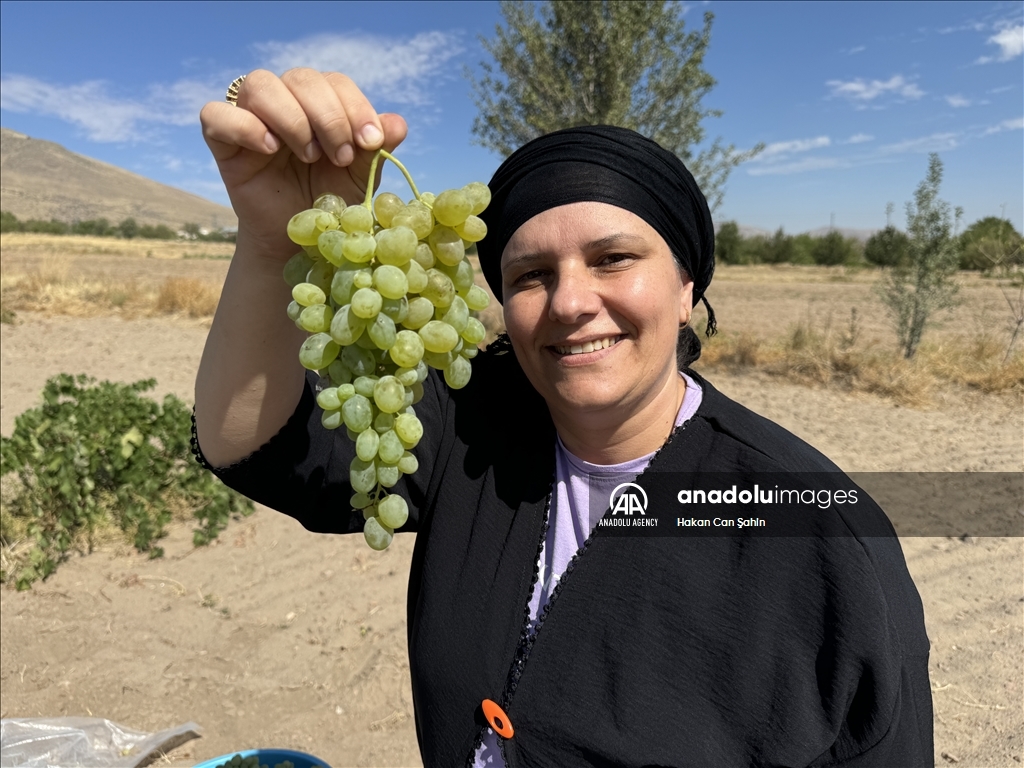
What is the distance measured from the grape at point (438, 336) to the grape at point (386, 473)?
227 mm

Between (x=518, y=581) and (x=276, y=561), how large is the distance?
11.9 ft

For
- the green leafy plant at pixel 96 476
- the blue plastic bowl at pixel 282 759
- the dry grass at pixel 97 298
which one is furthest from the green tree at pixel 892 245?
the dry grass at pixel 97 298

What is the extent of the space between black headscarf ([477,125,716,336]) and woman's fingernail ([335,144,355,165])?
1.50 feet

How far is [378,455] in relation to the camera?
122cm

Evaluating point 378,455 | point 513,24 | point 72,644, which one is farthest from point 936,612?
point 513,24

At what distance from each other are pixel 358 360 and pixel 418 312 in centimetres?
14

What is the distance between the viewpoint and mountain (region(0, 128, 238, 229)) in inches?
3976

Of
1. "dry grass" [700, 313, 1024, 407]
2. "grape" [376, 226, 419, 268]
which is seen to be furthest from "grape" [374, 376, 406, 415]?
"dry grass" [700, 313, 1024, 407]

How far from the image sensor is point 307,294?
1.14 meters

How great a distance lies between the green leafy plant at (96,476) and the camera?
14.4 ft

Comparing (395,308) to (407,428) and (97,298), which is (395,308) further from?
(97,298)

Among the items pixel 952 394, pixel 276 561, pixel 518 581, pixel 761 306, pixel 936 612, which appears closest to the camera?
pixel 518 581

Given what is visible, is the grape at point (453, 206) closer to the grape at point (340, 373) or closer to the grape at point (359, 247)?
the grape at point (359, 247)

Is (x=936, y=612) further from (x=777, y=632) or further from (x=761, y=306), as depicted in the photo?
(x=761, y=306)
